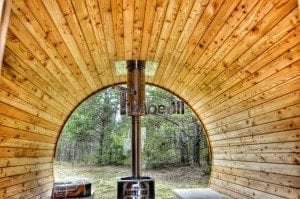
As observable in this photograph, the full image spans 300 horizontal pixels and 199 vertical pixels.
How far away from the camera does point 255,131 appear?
4020 mm

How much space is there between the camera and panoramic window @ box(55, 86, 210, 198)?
1198 cm

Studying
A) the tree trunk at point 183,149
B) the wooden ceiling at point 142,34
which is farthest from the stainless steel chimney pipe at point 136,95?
the tree trunk at point 183,149

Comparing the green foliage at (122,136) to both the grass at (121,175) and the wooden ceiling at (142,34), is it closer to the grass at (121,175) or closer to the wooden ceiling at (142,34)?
the grass at (121,175)

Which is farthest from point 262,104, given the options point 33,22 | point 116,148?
point 116,148

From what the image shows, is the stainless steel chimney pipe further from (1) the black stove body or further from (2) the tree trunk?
(2) the tree trunk

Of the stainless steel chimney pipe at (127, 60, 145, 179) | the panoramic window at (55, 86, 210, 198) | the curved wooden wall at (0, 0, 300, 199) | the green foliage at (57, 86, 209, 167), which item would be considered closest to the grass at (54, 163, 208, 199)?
the panoramic window at (55, 86, 210, 198)

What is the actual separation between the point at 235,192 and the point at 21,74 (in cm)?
370

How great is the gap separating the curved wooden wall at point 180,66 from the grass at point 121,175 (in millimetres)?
4591

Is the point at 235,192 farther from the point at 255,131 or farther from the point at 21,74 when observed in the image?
the point at 21,74

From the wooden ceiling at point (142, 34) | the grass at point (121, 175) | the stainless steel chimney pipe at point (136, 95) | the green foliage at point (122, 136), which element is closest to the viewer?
the wooden ceiling at point (142, 34)

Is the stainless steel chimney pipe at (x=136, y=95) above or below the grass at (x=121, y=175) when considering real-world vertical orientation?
above

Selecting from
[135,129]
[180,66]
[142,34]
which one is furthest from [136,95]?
[142,34]

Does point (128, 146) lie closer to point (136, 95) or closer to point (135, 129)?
point (135, 129)

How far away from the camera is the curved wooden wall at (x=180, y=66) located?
9.36 feet
